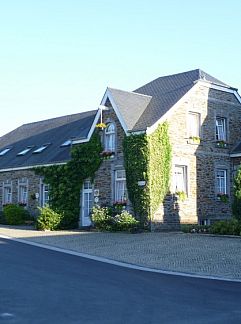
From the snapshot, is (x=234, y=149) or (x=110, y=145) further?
(x=234, y=149)

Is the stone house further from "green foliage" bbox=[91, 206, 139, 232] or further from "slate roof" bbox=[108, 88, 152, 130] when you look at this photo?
"green foliage" bbox=[91, 206, 139, 232]

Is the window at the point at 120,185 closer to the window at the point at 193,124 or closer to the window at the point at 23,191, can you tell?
the window at the point at 193,124

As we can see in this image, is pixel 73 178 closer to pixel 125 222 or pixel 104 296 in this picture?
pixel 125 222

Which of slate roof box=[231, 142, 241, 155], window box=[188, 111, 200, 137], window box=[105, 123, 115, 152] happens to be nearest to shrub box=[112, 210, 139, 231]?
window box=[105, 123, 115, 152]

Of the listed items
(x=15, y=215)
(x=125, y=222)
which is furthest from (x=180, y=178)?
(x=15, y=215)

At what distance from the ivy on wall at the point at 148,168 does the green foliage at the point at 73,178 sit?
2.57m

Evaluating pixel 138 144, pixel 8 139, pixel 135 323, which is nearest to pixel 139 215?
pixel 138 144

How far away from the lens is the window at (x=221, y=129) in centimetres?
2797

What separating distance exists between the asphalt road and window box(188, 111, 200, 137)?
13487 mm

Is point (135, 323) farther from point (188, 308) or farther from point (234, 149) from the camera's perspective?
point (234, 149)

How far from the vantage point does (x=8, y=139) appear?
41062 millimetres

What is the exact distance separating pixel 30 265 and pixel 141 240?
7444 millimetres

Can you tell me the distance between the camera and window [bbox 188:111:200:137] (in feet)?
87.4

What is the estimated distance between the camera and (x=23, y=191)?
107ft
